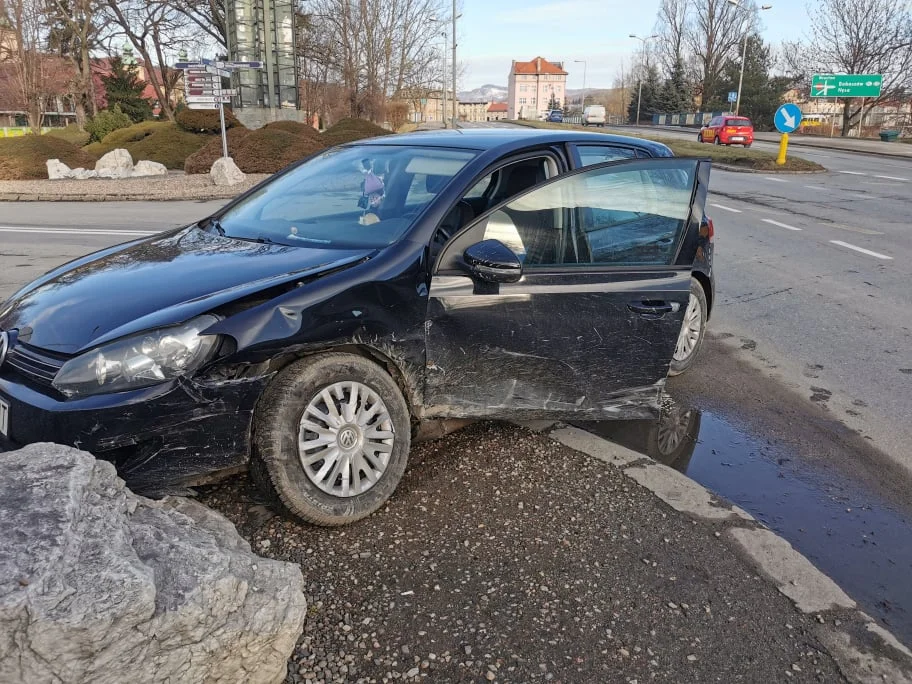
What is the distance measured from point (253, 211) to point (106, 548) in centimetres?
258

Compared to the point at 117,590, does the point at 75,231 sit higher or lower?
lower

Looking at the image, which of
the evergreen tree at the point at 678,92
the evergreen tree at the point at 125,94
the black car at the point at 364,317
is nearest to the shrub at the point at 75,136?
the evergreen tree at the point at 125,94

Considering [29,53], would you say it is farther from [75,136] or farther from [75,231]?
[75,231]

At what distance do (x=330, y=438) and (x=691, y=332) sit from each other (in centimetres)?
306

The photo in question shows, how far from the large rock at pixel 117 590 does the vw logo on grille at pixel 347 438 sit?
677 mm

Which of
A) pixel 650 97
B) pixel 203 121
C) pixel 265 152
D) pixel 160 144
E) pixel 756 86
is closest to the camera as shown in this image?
pixel 265 152

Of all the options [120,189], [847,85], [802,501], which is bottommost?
[802,501]

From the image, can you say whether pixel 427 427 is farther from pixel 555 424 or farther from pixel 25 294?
pixel 25 294

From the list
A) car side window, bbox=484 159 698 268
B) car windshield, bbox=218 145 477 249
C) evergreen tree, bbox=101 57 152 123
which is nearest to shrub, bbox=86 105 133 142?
evergreen tree, bbox=101 57 152 123

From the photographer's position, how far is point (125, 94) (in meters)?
40.7

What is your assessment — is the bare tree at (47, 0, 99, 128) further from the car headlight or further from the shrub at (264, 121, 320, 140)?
the car headlight

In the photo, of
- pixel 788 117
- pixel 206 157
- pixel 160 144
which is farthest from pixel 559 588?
pixel 160 144

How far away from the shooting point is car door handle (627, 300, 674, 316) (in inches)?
144

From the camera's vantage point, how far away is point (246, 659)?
6.89 ft
